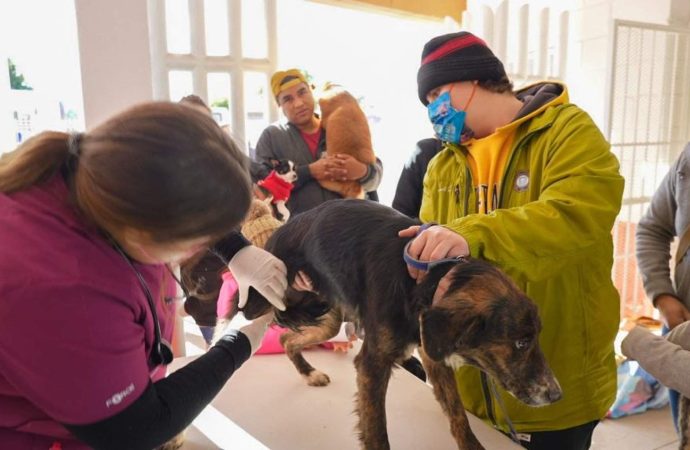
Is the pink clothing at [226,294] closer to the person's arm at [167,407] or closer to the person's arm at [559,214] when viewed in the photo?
the person's arm at [167,407]

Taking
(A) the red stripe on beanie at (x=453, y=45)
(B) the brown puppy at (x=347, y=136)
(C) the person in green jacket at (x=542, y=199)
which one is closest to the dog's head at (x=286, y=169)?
(B) the brown puppy at (x=347, y=136)

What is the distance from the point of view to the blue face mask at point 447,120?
1.30 meters

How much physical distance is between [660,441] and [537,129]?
2525 millimetres

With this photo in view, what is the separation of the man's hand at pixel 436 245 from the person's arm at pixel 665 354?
762mm

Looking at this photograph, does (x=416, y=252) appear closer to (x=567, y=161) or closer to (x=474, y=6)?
(x=567, y=161)

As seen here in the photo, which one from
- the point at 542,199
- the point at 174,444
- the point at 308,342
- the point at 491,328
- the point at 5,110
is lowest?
the point at 174,444

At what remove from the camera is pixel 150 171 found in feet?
2.49

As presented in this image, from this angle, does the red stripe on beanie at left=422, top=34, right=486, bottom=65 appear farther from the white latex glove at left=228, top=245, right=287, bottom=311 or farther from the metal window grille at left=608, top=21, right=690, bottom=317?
the metal window grille at left=608, top=21, right=690, bottom=317

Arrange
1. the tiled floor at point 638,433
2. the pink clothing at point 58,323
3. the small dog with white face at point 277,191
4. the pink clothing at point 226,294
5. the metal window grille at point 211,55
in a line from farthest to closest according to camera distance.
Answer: the tiled floor at point 638,433
the metal window grille at point 211,55
the small dog with white face at point 277,191
the pink clothing at point 226,294
the pink clothing at point 58,323

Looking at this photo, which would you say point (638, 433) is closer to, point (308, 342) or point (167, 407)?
point (308, 342)

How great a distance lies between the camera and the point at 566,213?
1.05 m

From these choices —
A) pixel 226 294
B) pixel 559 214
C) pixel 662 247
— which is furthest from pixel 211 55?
pixel 662 247

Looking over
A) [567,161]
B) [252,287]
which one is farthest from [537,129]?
[252,287]

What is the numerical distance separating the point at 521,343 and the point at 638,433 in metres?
2.50
